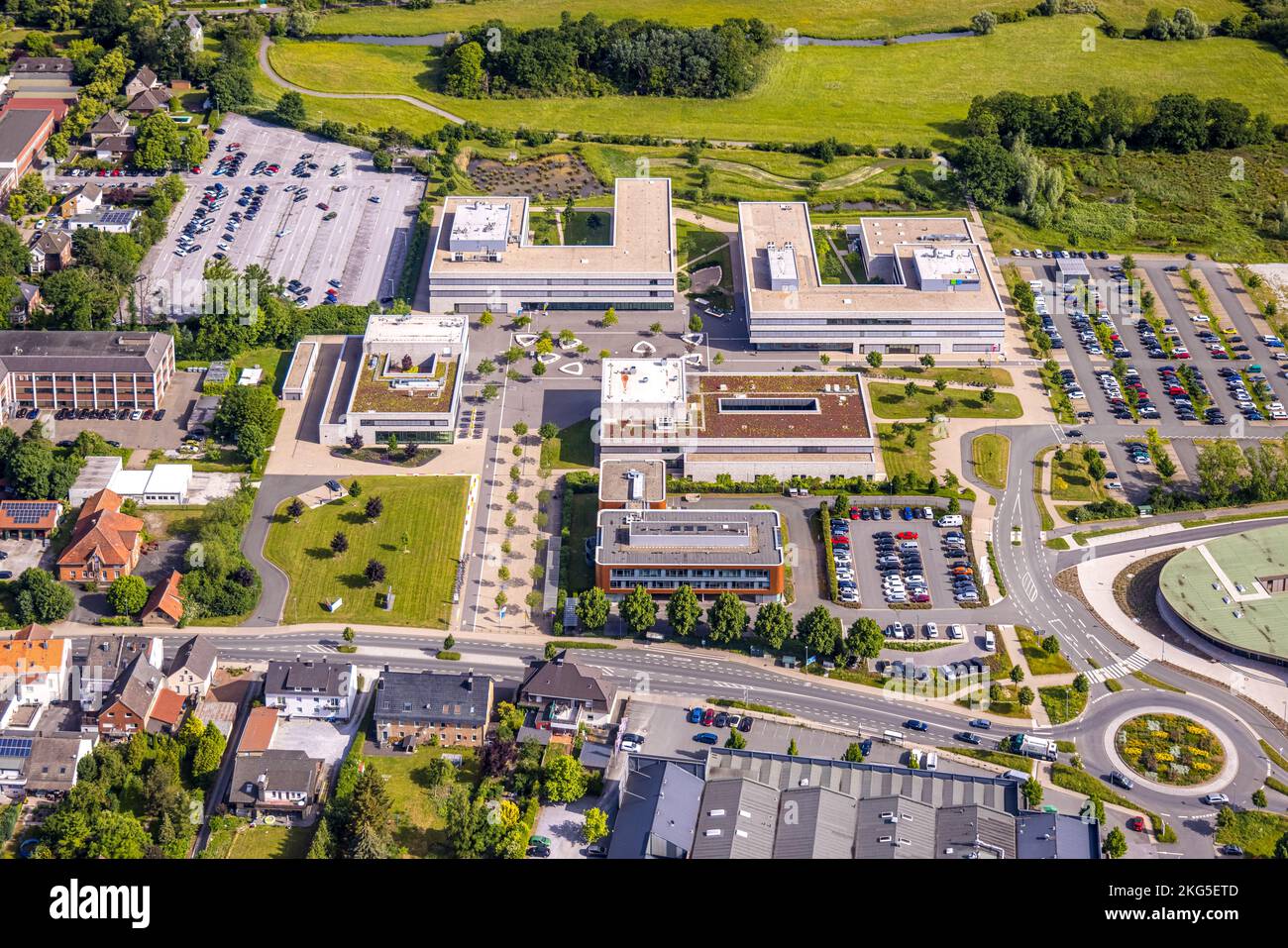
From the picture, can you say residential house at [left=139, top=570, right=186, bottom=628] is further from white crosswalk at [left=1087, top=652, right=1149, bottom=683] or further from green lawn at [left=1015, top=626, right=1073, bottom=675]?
white crosswalk at [left=1087, top=652, right=1149, bottom=683]

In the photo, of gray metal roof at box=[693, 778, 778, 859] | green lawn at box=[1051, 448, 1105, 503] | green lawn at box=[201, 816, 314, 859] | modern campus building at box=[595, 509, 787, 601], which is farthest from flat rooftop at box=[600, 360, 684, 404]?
green lawn at box=[201, 816, 314, 859]

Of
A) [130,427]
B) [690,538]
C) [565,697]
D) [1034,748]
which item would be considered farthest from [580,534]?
[130,427]

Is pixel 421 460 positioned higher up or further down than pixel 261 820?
higher up

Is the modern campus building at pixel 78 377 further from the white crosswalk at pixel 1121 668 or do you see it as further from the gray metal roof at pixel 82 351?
the white crosswalk at pixel 1121 668

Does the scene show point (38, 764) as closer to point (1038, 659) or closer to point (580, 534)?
point (580, 534)

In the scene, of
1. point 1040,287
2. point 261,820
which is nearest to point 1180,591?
point 1040,287
